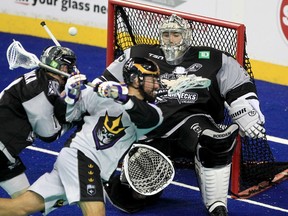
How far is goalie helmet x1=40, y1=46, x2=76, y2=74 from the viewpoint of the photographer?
674cm

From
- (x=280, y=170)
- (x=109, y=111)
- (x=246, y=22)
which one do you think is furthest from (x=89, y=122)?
(x=246, y=22)

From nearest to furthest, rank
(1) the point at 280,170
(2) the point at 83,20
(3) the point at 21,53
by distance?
(3) the point at 21,53, (1) the point at 280,170, (2) the point at 83,20

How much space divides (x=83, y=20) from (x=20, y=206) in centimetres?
471

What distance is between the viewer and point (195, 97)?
7.54 m

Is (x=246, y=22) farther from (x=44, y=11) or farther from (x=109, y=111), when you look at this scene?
(x=109, y=111)

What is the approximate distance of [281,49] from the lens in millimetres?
9672

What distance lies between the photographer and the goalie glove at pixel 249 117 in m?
7.46

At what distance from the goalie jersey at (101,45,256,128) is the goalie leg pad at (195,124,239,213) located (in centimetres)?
34

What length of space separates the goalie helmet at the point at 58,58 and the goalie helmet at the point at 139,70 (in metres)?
0.41

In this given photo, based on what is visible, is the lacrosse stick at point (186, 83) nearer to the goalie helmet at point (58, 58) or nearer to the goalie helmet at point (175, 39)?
the goalie helmet at point (175, 39)

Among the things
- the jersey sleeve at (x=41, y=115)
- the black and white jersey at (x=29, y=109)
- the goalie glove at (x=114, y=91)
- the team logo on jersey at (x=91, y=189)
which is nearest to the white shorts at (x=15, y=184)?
the black and white jersey at (x=29, y=109)

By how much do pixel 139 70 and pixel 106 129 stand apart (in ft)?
1.34

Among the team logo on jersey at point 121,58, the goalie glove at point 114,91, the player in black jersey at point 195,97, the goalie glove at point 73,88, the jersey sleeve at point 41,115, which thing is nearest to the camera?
the goalie glove at point 114,91

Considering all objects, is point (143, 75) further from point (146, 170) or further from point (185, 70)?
point (185, 70)
